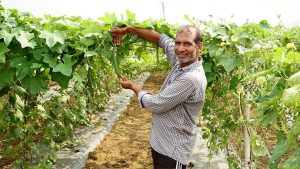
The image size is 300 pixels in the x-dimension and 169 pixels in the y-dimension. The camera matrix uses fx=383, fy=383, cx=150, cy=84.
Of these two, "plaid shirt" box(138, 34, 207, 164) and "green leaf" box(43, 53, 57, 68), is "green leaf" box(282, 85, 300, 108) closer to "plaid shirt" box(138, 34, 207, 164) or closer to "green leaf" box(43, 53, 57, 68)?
"plaid shirt" box(138, 34, 207, 164)

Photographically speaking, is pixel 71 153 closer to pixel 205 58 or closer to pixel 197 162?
pixel 197 162

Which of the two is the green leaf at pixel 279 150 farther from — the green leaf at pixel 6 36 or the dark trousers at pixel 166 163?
the green leaf at pixel 6 36

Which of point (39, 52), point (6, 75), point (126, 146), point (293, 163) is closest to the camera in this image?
point (293, 163)

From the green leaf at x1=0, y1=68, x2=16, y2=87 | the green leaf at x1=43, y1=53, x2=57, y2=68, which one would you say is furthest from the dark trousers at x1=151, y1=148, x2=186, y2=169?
the green leaf at x1=0, y1=68, x2=16, y2=87

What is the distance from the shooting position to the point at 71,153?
478 centimetres

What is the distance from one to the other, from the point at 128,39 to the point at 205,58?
0.75 m

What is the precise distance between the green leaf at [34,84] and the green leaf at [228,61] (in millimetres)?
1382

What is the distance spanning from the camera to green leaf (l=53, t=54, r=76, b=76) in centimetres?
269

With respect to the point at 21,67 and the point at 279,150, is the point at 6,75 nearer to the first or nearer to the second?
the point at 21,67

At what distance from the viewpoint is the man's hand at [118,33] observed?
288 centimetres

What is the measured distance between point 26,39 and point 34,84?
388 mm

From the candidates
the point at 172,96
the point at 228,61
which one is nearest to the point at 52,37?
the point at 172,96

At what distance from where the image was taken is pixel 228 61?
2980 mm

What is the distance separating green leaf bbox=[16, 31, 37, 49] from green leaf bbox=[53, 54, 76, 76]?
0.22 metres
